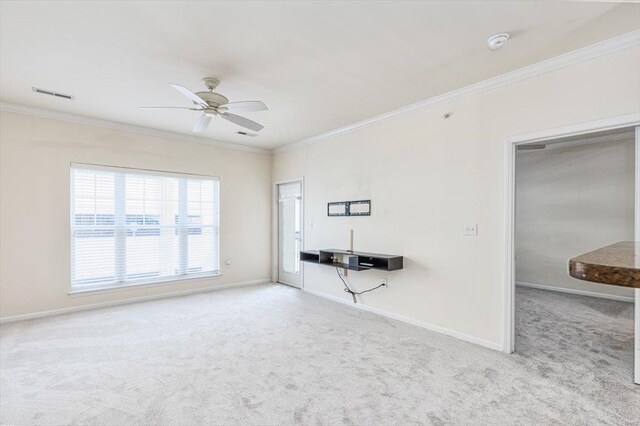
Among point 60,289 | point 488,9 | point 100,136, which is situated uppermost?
point 488,9

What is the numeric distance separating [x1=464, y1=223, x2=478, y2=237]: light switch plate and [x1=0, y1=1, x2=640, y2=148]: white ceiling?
149cm

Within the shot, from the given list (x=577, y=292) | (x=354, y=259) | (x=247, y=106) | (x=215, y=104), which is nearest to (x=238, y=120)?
(x=215, y=104)

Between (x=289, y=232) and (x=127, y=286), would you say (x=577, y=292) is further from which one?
(x=127, y=286)

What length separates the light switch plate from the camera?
Result: 11.2 feet

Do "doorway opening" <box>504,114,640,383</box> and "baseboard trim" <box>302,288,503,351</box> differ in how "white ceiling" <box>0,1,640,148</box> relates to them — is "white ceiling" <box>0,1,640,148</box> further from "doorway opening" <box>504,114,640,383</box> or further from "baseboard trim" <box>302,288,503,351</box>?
"baseboard trim" <box>302,288,503,351</box>

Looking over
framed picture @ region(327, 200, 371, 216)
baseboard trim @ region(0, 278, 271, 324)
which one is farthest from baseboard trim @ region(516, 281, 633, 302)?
baseboard trim @ region(0, 278, 271, 324)

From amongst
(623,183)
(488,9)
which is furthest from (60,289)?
(623,183)

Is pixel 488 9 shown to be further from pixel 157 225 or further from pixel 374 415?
pixel 157 225

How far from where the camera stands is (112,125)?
475 cm

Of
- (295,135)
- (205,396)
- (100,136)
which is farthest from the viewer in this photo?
(295,135)

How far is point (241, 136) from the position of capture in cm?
552

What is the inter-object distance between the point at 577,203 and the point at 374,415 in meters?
5.38

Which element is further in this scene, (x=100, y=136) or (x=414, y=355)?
(x=100, y=136)

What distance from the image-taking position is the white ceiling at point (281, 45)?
2217 millimetres
